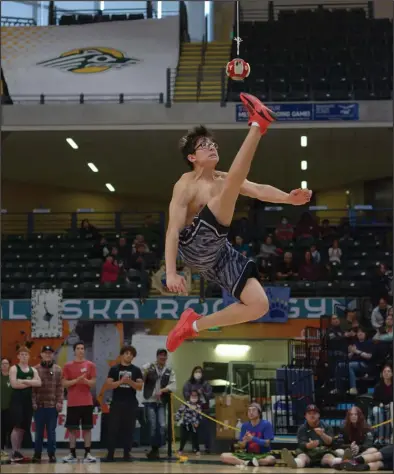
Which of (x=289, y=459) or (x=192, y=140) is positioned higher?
(x=192, y=140)

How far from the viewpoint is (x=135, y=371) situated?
12.6 m

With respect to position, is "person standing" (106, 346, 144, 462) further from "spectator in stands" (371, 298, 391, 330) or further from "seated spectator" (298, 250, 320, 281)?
"seated spectator" (298, 250, 320, 281)

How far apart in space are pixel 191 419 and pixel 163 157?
384 inches

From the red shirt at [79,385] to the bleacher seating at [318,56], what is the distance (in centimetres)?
815


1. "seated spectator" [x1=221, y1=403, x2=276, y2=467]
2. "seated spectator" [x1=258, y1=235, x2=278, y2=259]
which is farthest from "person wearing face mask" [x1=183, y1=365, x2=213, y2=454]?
"seated spectator" [x1=258, y1=235, x2=278, y2=259]

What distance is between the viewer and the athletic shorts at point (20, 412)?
41.9 feet

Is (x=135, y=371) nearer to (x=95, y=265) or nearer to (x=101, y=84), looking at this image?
(x=95, y=265)

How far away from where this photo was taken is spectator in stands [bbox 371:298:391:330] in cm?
1595

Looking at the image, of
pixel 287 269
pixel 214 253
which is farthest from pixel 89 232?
pixel 214 253

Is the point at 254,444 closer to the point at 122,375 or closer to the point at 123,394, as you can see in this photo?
the point at 123,394

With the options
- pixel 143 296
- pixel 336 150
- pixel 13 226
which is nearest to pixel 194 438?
pixel 143 296

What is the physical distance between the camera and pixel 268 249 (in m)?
18.5

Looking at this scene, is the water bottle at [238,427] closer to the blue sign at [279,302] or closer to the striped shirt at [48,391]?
the striped shirt at [48,391]

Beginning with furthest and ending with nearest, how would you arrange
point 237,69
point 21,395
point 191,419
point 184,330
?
point 191,419, point 21,395, point 184,330, point 237,69
